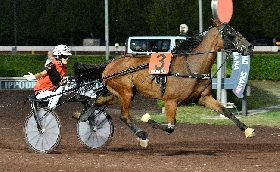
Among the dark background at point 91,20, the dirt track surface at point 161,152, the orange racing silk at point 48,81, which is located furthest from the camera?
the dark background at point 91,20

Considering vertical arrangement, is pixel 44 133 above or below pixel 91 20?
above

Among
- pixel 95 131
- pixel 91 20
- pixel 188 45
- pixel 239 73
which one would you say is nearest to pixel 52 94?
pixel 95 131

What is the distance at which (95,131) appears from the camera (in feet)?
48.9

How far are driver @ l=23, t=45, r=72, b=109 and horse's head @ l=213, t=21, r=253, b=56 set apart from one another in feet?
8.39

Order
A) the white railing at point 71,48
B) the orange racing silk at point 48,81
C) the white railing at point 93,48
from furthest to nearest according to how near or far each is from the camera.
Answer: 1. the white railing at point 71,48
2. the white railing at point 93,48
3. the orange racing silk at point 48,81

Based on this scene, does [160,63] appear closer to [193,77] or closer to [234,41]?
[193,77]

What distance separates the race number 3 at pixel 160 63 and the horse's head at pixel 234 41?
0.90m

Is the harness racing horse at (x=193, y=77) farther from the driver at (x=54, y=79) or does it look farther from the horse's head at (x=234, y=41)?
the driver at (x=54, y=79)

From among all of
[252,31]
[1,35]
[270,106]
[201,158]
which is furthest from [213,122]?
[1,35]

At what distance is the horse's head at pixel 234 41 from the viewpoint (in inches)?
545

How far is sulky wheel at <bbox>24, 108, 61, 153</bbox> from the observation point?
14.4 m

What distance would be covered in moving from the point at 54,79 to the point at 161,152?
2.09 metres

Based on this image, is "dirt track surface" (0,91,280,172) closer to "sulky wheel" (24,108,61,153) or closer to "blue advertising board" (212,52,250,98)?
"sulky wheel" (24,108,61,153)

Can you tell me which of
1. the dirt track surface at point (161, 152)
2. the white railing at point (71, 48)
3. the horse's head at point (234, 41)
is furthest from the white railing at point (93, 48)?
the horse's head at point (234, 41)
